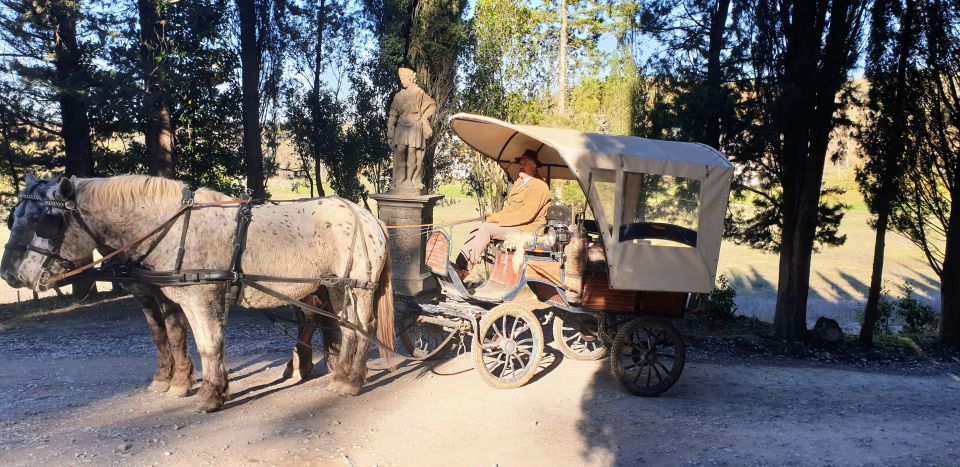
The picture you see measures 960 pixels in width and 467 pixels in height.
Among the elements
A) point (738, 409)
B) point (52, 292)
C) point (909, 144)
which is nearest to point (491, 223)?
point (738, 409)

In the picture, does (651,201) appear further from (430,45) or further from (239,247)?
(430,45)

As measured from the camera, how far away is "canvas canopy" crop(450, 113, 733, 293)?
5.70 m

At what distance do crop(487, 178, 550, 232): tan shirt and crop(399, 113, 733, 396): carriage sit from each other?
20cm

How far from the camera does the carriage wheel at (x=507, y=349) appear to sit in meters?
6.07

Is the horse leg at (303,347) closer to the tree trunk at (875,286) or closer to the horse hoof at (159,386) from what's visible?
the horse hoof at (159,386)

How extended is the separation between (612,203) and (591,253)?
54cm

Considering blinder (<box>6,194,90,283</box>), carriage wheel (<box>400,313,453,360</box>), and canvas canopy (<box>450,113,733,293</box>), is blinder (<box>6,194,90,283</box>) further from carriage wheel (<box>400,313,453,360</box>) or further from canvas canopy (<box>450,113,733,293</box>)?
canvas canopy (<box>450,113,733,293</box>)

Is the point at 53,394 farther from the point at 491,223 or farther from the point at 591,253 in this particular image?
the point at 591,253

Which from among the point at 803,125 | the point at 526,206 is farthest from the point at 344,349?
the point at 803,125

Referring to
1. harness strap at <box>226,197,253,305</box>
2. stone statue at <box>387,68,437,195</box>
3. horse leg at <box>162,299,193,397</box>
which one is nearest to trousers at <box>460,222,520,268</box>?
harness strap at <box>226,197,253,305</box>

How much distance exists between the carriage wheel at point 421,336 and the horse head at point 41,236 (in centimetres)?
312

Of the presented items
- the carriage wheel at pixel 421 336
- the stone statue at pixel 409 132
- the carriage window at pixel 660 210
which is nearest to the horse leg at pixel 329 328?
the carriage wheel at pixel 421 336

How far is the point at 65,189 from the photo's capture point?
4.66 meters

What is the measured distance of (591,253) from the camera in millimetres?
6102
